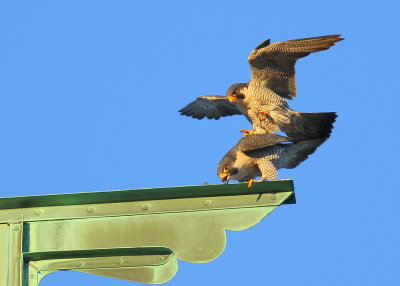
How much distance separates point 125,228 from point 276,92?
17.8 ft

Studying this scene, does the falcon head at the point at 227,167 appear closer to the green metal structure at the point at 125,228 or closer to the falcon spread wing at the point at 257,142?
the falcon spread wing at the point at 257,142

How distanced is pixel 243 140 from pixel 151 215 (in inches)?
133

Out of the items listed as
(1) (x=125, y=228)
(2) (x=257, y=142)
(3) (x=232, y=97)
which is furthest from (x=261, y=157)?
(1) (x=125, y=228)

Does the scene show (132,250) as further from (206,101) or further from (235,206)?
(206,101)

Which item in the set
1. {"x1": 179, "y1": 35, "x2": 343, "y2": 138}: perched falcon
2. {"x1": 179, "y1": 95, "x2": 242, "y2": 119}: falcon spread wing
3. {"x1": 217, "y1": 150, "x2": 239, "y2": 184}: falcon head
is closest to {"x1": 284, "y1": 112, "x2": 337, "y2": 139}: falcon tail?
{"x1": 179, "y1": 35, "x2": 343, "y2": 138}: perched falcon

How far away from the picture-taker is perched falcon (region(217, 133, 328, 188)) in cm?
671

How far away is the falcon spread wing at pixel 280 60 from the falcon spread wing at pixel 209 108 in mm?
678

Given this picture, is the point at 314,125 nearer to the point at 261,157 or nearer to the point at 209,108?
the point at 261,157

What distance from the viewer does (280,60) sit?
8.59 m

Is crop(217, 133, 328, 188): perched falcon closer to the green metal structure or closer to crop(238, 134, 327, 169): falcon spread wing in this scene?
crop(238, 134, 327, 169): falcon spread wing

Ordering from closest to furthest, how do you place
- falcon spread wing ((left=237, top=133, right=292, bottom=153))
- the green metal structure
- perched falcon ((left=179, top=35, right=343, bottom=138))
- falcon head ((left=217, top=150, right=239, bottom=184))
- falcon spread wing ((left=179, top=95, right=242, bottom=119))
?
the green metal structure → falcon spread wing ((left=237, top=133, right=292, bottom=153)) → falcon head ((left=217, top=150, right=239, bottom=184)) → perched falcon ((left=179, top=35, right=343, bottom=138)) → falcon spread wing ((left=179, top=95, right=242, bottom=119))

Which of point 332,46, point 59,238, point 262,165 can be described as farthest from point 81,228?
point 332,46

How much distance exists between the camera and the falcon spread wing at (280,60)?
817cm

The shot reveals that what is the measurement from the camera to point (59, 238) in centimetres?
354
